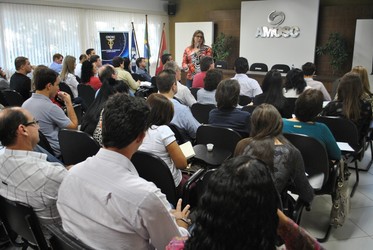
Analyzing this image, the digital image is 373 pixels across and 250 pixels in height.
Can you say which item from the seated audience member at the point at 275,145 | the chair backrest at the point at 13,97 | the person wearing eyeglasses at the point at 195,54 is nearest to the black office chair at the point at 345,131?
the seated audience member at the point at 275,145

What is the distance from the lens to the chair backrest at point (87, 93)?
5.50 metres

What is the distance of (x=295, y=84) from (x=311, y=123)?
1950mm

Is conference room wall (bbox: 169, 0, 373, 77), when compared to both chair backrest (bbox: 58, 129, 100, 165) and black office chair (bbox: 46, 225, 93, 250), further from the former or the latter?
black office chair (bbox: 46, 225, 93, 250)

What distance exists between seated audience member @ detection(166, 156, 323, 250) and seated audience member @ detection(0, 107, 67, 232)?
1.03m

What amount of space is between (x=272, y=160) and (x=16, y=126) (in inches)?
56.2

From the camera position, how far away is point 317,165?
2.64 m

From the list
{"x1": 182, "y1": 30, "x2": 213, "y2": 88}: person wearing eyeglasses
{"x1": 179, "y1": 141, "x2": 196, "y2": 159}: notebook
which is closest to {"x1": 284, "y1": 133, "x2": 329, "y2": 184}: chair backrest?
{"x1": 179, "y1": 141, "x2": 196, "y2": 159}: notebook

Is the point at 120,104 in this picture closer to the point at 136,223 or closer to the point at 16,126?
the point at 136,223

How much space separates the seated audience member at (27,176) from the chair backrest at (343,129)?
2.56 metres

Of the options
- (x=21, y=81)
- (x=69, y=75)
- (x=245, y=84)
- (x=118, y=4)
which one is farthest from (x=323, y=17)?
(x=21, y=81)

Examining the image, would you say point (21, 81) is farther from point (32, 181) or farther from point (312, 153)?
point (312, 153)

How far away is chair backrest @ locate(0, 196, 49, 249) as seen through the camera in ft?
5.09

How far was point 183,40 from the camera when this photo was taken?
10734mm

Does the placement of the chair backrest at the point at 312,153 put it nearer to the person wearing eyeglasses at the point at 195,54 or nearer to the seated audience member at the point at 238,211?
the seated audience member at the point at 238,211
